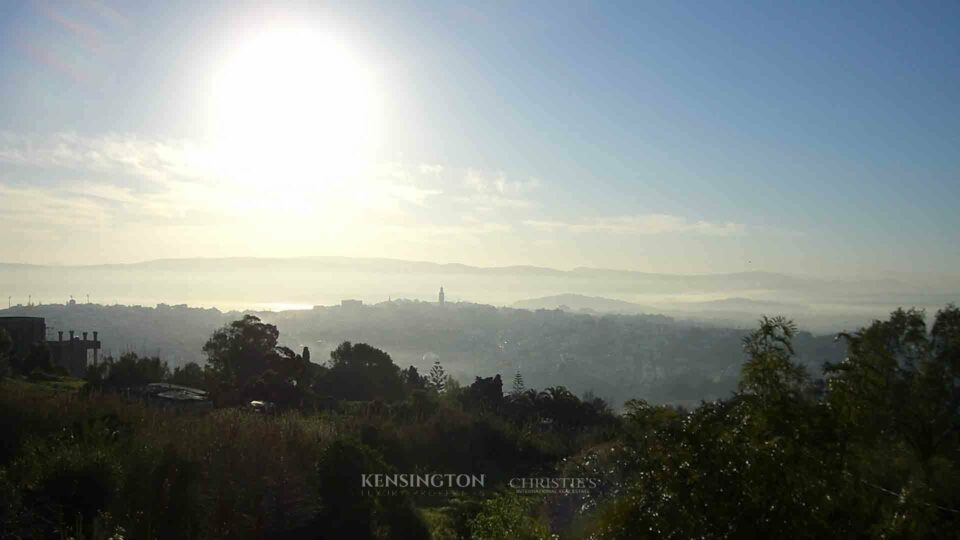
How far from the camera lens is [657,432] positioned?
16.5 feet

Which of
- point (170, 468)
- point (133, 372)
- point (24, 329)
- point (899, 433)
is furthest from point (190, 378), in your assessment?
point (899, 433)

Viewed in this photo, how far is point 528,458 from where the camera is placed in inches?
743

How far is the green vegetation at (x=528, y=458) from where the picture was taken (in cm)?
445

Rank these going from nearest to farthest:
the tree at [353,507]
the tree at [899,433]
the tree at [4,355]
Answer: the tree at [899,433] < the tree at [353,507] < the tree at [4,355]

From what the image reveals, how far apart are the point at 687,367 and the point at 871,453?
96.4m

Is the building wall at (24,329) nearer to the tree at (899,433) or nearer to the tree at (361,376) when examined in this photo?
the tree at (361,376)

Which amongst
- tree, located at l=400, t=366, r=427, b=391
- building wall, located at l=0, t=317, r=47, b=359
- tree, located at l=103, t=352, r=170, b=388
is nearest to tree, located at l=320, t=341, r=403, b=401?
tree, located at l=400, t=366, r=427, b=391

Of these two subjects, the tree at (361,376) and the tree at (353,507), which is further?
the tree at (361,376)

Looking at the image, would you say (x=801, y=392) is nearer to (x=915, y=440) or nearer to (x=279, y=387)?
(x=915, y=440)

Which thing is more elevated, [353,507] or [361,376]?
[361,376]

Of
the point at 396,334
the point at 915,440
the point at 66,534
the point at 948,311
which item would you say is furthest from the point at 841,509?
the point at 396,334

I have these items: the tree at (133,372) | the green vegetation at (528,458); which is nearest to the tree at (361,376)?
the green vegetation at (528,458)

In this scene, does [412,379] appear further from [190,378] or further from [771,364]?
[771,364]

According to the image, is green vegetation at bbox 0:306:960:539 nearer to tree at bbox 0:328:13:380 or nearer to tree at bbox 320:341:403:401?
tree at bbox 0:328:13:380
